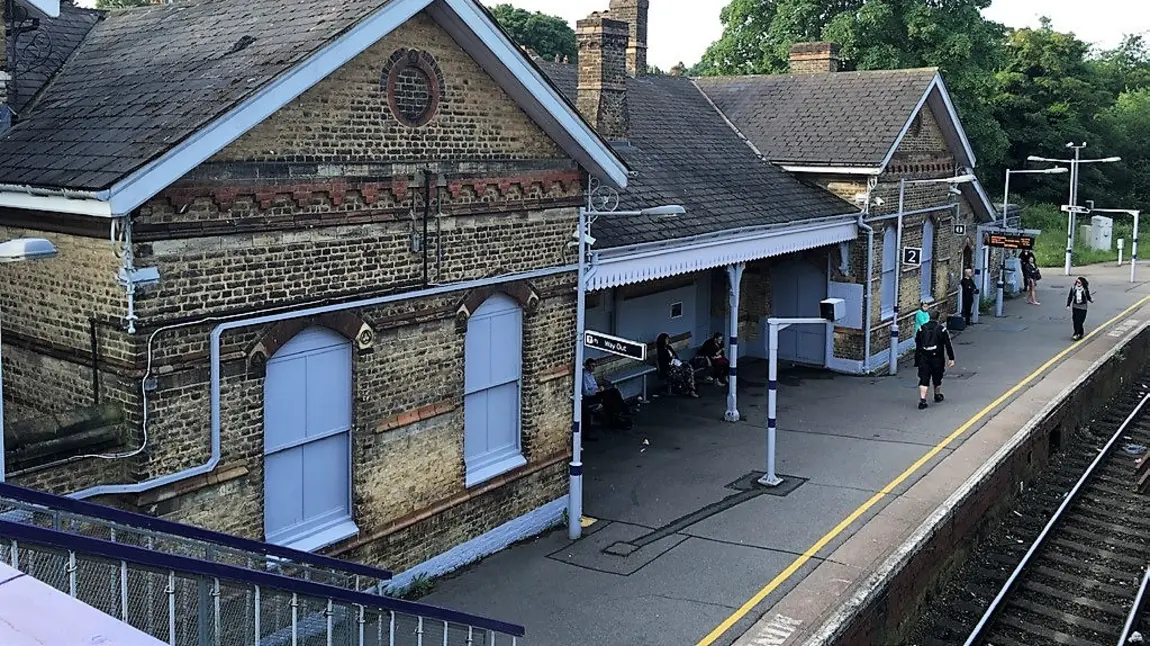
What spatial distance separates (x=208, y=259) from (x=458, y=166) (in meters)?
3.06

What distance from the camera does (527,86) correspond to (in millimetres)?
11086

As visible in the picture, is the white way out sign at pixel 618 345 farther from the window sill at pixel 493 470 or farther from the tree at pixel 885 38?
the tree at pixel 885 38

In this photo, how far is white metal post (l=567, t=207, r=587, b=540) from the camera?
12.5 m

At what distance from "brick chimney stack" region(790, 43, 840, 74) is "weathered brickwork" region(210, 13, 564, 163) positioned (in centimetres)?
1710

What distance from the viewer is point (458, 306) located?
11.2 m

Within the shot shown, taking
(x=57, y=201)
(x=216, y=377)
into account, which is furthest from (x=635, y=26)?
(x=57, y=201)

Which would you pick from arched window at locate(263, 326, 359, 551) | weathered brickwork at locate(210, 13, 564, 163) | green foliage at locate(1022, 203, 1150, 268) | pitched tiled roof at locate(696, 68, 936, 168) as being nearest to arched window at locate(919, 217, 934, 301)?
pitched tiled roof at locate(696, 68, 936, 168)

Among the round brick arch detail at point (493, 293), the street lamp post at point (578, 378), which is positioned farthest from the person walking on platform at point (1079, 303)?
the round brick arch detail at point (493, 293)

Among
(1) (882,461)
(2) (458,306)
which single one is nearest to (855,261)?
(1) (882,461)

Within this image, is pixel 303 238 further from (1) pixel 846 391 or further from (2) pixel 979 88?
(2) pixel 979 88

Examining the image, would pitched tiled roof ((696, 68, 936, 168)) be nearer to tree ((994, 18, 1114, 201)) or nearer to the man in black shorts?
the man in black shorts

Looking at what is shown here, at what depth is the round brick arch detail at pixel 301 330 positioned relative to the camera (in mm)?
9125

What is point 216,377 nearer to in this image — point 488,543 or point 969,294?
point 488,543

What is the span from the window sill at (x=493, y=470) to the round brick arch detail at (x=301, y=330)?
2.14 m
